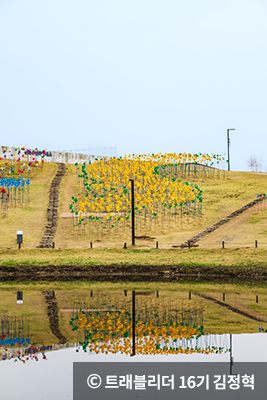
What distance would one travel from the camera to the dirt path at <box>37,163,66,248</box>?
49625mm

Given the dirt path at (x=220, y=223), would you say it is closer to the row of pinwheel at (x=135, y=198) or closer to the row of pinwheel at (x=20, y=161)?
the row of pinwheel at (x=135, y=198)

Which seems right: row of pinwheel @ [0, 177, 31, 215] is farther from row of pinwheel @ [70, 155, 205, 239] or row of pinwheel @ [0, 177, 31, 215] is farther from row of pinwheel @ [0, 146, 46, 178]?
row of pinwheel @ [70, 155, 205, 239]

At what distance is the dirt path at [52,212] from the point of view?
49.6 m

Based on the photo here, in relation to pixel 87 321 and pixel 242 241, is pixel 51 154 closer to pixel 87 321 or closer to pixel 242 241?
pixel 242 241

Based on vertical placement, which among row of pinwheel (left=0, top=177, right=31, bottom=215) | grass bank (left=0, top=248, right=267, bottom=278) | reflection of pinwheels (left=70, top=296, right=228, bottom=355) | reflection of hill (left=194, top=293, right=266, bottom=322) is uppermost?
row of pinwheel (left=0, top=177, right=31, bottom=215)

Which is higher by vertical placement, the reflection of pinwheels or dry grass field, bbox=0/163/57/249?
dry grass field, bbox=0/163/57/249

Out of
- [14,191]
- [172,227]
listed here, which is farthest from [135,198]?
[14,191]

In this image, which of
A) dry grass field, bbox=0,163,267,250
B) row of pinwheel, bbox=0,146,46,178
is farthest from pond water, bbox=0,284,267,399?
row of pinwheel, bbox=0,146,46,178

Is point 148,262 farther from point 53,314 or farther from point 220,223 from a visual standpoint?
point 220,223

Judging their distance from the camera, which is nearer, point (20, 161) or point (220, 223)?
point (220, 223)

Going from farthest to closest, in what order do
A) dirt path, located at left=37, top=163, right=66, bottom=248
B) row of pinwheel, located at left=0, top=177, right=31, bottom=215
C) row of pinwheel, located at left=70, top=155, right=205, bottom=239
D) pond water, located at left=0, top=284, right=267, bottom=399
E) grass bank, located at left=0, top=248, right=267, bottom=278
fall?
row of pinwheel, located at left=0, top=177, right=31, bottom=215, row of pinwheel, located at left=70, top=155, right=205, bottom=239, dirt path, located at left=37, top=163, right=66, bottom=248, grass bank, located at left=0, top=248, right=267, bottom=278, pond water, located at left=0, top=284, right=267, bottom=399

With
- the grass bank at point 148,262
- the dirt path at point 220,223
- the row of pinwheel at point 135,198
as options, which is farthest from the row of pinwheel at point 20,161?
the grass bank at point 148,262

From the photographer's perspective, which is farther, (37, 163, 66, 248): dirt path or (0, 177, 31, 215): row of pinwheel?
(0, 177, 31, 215): row of pinwheel

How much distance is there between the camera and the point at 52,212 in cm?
5969
